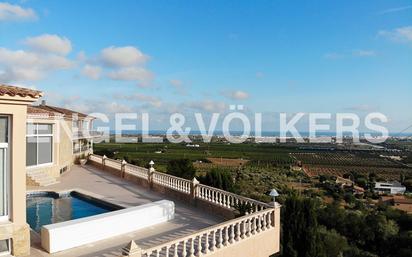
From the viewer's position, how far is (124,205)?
40.5 ft

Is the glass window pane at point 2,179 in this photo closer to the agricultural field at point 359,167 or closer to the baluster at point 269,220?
the baluster at point 269,220

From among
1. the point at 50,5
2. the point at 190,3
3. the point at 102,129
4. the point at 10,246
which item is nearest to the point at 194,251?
the point at 10,246

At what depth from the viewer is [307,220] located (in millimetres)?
13578

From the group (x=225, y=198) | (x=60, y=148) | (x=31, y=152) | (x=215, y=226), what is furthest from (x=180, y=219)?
(x=60, y=148)

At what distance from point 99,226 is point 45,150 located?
426 inches

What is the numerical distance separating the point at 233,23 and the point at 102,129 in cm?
1771

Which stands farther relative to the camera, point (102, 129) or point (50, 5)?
point (102, 129)

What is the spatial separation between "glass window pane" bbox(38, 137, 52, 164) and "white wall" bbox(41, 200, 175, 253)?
10005 mm

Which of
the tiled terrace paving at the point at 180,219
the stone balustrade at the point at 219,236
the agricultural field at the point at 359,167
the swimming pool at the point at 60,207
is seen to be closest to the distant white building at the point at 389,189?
the agricultural field at the point at 359,167

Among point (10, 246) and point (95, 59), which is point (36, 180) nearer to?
point (10, 246)

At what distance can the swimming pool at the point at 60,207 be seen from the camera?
1123 centimetres

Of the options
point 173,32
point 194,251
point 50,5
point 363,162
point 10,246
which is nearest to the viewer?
point 10,246

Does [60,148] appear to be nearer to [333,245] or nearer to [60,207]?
[60,207]

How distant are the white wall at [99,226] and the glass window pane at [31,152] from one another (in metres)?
9.55
